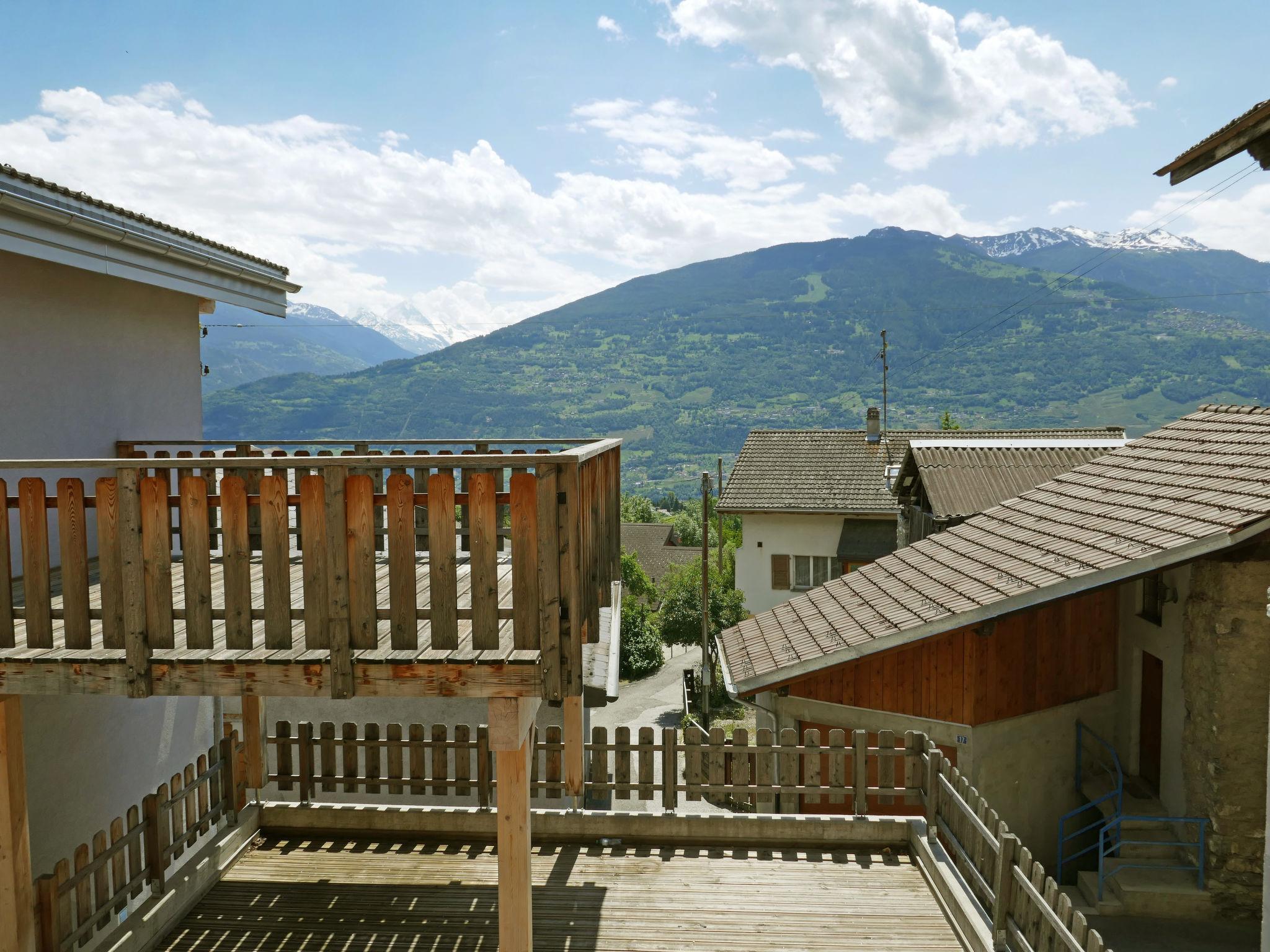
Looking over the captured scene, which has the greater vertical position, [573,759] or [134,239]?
[134,239]

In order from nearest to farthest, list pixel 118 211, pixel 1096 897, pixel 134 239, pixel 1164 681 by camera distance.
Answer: pixel 134 239 < pixel 118 211 < pixel 1096 897 < pixel 1164 681

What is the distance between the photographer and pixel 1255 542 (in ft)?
32.8

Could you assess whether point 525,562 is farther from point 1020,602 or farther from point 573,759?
point 1020,602

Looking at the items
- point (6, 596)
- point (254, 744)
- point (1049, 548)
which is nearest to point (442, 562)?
point (6, 596)

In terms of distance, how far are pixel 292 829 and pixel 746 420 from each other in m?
179

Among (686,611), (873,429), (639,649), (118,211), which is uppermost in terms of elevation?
(118,211)

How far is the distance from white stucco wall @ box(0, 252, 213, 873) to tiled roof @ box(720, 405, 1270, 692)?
7.05 m

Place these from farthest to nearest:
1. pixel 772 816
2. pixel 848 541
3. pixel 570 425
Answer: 1. pixel 570 425
2. pixel 848 541
3. pixel 772 816

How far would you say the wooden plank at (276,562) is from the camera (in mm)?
4898

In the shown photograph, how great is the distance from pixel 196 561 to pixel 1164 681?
11743 mm

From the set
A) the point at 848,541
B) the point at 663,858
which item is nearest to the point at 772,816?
the point at 663,858

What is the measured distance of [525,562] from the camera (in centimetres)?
479

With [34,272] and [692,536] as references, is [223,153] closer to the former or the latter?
[692,536]

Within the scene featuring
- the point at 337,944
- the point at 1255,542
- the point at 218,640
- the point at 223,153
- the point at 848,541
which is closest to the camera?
the point at 218,640
